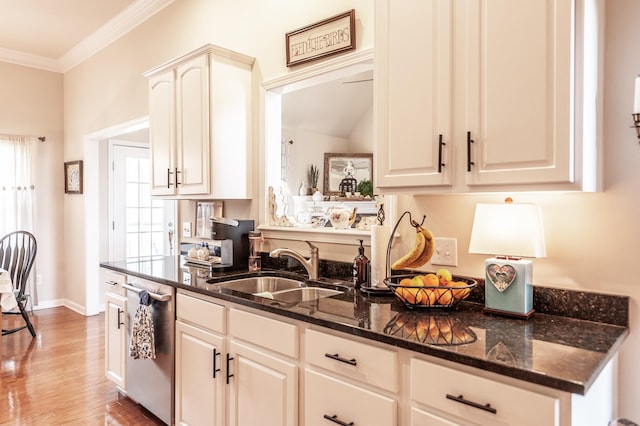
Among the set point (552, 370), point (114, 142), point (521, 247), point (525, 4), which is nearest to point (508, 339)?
point (552, 370)

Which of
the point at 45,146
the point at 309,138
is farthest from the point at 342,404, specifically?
the point at 45,146

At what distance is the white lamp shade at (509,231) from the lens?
1578 millimetres

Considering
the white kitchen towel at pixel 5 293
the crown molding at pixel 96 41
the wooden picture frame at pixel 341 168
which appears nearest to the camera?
the wooden picture frame at pixel 341 168

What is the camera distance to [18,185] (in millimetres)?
5133

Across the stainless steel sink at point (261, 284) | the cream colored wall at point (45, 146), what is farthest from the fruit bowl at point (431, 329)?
the cream colored wall at point (45, 146)

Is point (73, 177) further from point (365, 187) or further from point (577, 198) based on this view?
point (577, 198)

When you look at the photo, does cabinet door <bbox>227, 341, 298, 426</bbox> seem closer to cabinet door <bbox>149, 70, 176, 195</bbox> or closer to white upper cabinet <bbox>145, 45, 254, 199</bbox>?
white upper cabinet <bbox>145, 45, 254, 199</bbox>

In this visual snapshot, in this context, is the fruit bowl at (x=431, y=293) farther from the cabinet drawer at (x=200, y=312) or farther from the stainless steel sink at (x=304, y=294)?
the cabinet drawer at (x=200, y=312)

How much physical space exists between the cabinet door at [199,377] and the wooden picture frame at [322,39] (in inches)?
63.8

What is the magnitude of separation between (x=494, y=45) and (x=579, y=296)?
0.94 meters

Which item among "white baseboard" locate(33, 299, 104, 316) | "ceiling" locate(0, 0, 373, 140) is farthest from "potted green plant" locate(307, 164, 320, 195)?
"white baseboard" locate(33, 299, 104, 316)

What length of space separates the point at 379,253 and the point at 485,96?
86 cm

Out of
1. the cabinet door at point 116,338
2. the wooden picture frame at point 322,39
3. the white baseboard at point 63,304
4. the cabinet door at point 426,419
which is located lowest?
the white baseboard at point 63,304

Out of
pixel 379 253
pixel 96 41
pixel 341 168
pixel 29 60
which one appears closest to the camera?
pixel 379 253
